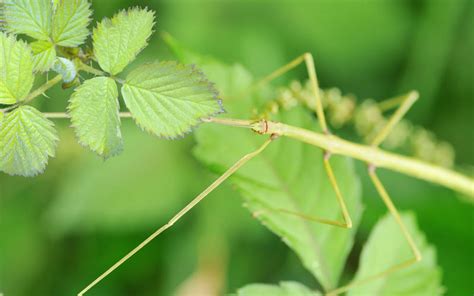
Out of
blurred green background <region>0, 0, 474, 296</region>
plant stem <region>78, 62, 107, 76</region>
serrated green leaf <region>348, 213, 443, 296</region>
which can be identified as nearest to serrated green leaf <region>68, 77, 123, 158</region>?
plant stem <region>78, 62, 107, 76</region>

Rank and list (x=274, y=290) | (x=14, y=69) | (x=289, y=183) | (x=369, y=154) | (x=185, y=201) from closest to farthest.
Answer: (x=14, y=69) < (x=274, y=290) < (x=289, y=183) < (x=369, y=154) < (x=185, y=201)

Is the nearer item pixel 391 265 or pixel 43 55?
pixel 43 55

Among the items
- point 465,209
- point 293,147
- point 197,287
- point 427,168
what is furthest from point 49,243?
point 465,209

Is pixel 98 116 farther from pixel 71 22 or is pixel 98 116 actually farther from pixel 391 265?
pixel 391 265

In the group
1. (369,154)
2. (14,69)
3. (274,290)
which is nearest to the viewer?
(14,69)

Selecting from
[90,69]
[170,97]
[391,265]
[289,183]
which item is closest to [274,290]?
[289,183]

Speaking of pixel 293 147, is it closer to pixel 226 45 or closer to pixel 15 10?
pixel 15 10

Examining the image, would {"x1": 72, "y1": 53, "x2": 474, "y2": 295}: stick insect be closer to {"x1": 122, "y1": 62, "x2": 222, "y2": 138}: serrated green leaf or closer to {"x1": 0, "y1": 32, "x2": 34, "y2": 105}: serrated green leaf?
{"x1": 122, "y1": 62, "x2": 222, "y2": 138}: serrated green leaf
